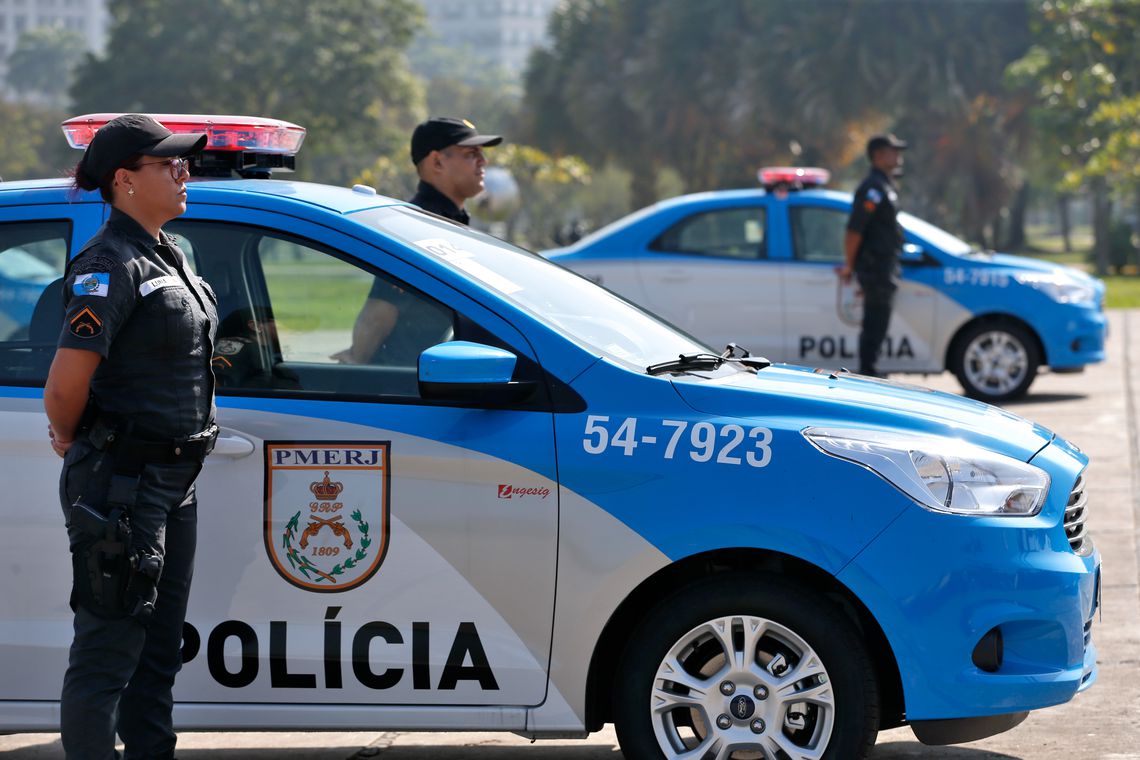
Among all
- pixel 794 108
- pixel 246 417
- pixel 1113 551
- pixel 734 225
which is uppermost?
pixel 794 108

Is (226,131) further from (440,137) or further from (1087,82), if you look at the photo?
(1087,82)

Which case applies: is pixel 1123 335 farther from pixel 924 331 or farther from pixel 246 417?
pixel 246 417

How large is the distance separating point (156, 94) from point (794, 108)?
2972cm

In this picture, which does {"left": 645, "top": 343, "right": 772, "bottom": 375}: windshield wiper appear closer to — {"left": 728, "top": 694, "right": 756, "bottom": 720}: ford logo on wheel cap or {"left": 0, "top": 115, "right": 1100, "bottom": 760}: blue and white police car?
{"left": 0, "top": 115, "right": 1100, "bottom": 760}: blue and white police car

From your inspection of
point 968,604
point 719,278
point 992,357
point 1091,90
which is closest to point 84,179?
point 968,604

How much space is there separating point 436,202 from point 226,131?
1.98 metres

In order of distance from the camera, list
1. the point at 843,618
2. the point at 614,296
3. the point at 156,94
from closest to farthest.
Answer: the point at 843,618 < the point at 614,296 < the point at 156,94

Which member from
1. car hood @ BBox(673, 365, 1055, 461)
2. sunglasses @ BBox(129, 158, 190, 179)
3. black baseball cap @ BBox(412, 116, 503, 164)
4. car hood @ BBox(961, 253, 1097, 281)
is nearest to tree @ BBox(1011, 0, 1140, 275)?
car hood @ BBox(961, 253, 1097, 281)

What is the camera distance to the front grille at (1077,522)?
4.02 metres

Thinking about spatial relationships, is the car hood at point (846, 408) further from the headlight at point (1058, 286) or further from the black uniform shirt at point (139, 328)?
the headlight at point (1058, 286)

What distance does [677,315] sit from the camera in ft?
40.5

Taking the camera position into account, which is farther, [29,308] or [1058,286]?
[1058,286]

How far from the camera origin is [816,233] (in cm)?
1212

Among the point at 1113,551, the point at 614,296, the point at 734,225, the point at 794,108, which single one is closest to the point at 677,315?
the point at 734,225
